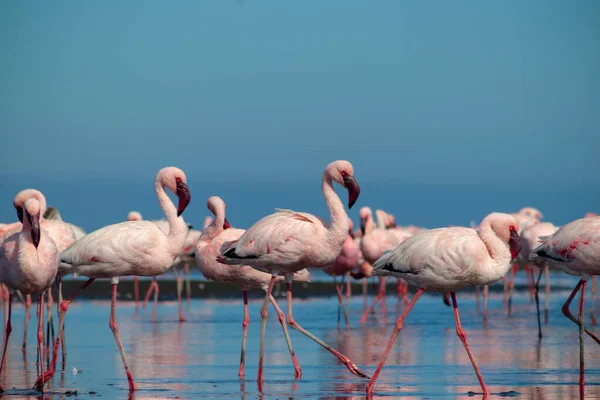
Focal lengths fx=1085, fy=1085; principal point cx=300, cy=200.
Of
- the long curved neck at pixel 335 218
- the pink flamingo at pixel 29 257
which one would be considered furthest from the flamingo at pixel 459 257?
the pink flamingo at pixel 29 257

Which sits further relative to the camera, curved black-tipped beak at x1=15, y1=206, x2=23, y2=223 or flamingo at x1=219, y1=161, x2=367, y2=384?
curved black-tipped beak at x1=15, y1=206, x2=23, y2=223

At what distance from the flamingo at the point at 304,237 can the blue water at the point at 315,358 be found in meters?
0.62

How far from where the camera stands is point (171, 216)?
10.1 meters

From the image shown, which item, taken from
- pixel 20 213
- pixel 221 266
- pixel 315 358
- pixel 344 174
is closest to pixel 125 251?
pixel 20 213

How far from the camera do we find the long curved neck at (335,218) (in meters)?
9.52

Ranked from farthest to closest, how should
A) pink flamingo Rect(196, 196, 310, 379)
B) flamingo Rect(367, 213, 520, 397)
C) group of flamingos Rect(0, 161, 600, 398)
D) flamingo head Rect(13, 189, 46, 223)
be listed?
pink flamingo Rect(196, 196, 310, 379) → flamingo head Rect(13, 189, 46, 223) → group of flamingos Rect(0, 161, 600, 398) → flamingo Rect(367, 213, 520, 397)

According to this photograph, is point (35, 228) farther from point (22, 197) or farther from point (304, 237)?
point (304, 237)

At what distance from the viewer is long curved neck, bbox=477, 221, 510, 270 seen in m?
8.98

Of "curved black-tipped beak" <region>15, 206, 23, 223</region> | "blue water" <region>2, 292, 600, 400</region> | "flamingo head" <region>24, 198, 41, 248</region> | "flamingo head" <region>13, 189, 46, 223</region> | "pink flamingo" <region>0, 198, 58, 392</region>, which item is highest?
"flamingo head" <region>13, 189, 46, 223</region>

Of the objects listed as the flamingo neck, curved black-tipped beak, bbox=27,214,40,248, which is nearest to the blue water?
the flamingo neck

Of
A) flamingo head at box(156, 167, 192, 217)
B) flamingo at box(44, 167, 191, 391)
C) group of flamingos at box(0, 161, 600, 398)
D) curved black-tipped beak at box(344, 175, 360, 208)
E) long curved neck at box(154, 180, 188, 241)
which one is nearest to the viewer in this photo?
group of flamingos at box(0, 161, 600, 398)

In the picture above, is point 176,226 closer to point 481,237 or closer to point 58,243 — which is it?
point 58,243

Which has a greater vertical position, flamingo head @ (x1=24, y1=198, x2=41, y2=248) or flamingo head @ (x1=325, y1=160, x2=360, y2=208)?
flamingo head @ (x1=325, y1=160, x2=360, y2=208)

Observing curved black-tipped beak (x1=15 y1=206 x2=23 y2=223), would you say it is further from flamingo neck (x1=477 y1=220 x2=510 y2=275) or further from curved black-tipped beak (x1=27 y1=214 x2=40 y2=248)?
flamingo neck (x1=477 y1=220 x2=510 y2=275)
